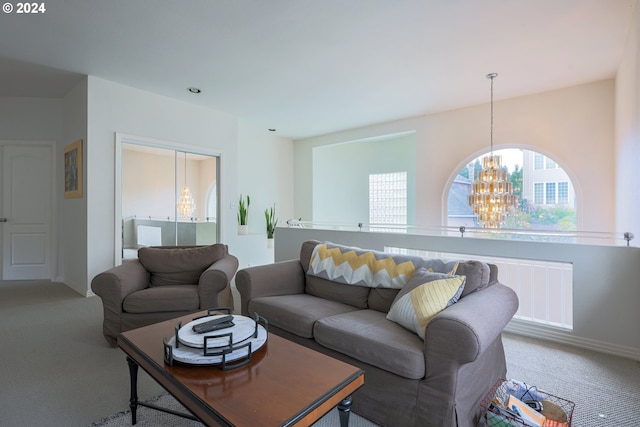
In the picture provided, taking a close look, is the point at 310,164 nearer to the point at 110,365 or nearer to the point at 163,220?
the point at 163,220

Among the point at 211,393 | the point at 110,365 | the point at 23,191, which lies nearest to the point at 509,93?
the point at 211,393

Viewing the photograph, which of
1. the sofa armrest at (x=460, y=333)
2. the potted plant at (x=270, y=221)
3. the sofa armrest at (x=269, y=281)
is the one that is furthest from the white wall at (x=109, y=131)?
the sofa armrest at (x=460, y=333)

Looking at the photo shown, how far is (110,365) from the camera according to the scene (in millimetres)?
2238

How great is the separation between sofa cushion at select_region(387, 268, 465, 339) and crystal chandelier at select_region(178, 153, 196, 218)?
12.9 feet

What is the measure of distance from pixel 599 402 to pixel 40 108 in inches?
268

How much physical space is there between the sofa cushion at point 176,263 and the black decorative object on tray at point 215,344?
1526mm

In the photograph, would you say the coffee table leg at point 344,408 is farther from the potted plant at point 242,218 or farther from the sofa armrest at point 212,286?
the potted plant at point 242,218

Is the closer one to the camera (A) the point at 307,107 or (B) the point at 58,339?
(B) the point at 58,339

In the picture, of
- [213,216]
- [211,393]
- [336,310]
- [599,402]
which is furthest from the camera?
[213,216]

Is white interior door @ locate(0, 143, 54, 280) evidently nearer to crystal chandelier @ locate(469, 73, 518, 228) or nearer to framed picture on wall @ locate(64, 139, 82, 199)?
framed picture on wall @ locate(64, 139, 82, 199)

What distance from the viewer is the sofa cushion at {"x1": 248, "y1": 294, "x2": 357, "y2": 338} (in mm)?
1991

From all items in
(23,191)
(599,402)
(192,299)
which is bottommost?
(599,402)

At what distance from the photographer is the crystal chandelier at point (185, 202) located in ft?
16.0

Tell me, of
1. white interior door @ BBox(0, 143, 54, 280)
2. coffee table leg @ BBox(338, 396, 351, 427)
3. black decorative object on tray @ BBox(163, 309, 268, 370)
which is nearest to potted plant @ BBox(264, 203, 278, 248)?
white interior door @ BBox(0, 143, 54, 280)
